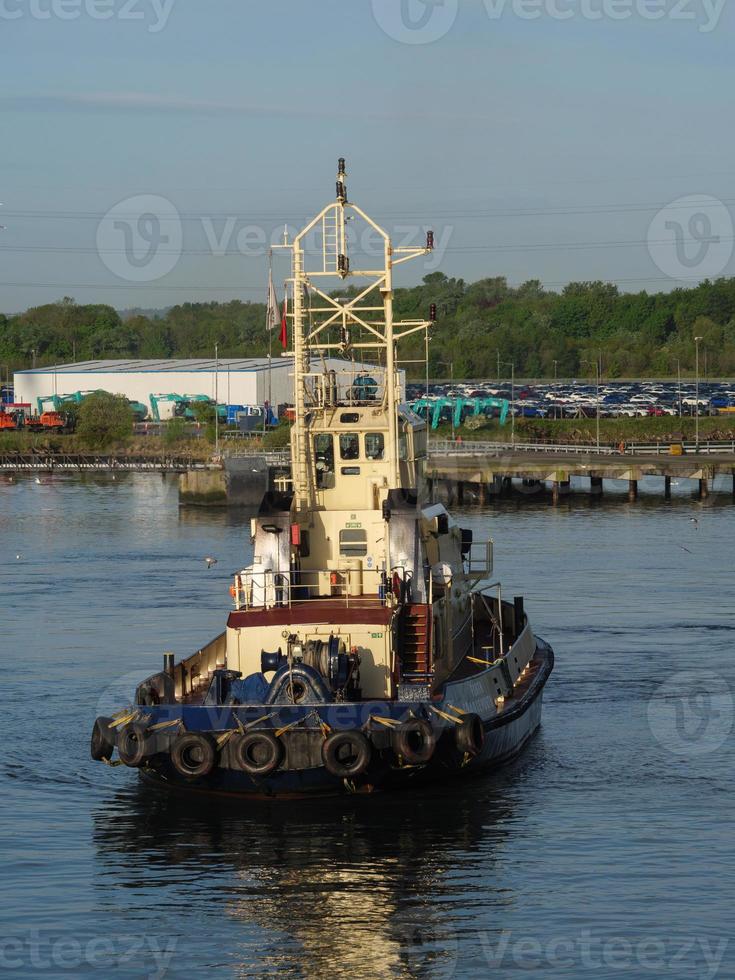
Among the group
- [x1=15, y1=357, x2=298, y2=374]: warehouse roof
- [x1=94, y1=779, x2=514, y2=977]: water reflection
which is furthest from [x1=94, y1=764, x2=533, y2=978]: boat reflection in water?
[x1=15, y1=357, x2=298, y2=374]: warehouse roof

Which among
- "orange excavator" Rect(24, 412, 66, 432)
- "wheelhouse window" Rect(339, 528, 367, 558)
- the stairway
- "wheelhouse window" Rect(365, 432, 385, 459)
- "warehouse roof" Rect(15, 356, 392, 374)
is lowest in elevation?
the stairway

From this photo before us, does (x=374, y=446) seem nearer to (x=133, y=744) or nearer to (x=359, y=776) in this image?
(x=359, y=776)

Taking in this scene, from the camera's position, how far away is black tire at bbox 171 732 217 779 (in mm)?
24250

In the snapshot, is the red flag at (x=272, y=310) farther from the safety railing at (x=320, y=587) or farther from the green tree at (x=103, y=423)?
the green tree at (x=103, y=423)

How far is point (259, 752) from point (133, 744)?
7.36 ft

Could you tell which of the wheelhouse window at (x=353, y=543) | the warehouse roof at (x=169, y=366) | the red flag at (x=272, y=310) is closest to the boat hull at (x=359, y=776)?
the wheelhouse window at (x=353, y=543)

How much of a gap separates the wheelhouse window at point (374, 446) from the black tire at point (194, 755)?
8001 mm

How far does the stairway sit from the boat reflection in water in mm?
2233

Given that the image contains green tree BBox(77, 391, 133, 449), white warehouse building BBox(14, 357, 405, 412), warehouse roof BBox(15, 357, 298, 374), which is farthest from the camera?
warehouse roof BBox(15, 357, 298, 374)

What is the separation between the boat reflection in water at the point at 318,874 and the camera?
20312mm

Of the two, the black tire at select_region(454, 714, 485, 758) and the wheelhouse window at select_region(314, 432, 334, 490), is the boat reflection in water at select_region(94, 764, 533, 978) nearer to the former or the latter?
the black tire at select_region(454, 714, 485, 758)

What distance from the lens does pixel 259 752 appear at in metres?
24.1

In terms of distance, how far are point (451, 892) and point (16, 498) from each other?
7160cm

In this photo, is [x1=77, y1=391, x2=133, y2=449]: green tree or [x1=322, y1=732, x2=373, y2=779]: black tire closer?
[x1=322, y1=732, x2=373, y2=779]: black tire
